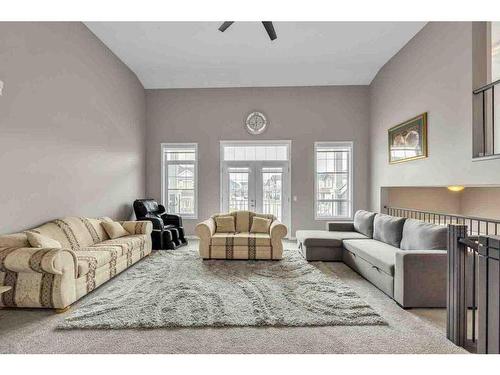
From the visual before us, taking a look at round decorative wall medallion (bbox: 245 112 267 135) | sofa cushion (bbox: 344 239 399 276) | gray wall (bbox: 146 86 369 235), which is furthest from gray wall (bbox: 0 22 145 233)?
sofa cushion (bbox: 344 239 399 276)

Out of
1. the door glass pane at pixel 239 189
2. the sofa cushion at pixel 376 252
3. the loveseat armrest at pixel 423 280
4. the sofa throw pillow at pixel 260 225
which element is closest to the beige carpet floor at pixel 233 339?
the loveseat armrest at pixel 423 280

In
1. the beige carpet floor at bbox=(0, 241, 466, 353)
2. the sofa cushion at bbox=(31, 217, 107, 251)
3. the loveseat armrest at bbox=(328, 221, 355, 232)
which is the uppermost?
the sofa cushion at bbox=(31, 217, 107, 251)

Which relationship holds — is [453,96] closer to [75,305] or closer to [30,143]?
[75,305]

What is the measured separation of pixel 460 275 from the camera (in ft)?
6.92

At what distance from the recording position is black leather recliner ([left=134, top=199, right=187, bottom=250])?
515cm

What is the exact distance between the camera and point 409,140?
15.1 feet

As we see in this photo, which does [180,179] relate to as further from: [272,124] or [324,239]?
[324,239]

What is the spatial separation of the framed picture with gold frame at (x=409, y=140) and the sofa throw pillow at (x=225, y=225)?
3.46m

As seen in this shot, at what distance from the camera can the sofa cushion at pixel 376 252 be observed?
299 cm

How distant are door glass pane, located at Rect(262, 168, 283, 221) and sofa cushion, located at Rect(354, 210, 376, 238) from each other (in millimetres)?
2057

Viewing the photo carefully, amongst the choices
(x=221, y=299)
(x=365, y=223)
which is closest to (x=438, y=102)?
(x=365, y=223)

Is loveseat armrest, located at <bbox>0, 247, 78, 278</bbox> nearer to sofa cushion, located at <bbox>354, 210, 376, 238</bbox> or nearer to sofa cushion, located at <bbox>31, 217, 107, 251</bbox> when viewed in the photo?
sofa cushion, located at <bbox>31, 217, 107, 251</bbox>

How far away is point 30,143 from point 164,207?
3.27m

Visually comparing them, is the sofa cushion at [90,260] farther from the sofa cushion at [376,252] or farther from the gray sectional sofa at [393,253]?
the sofa cushion at [376,252]
